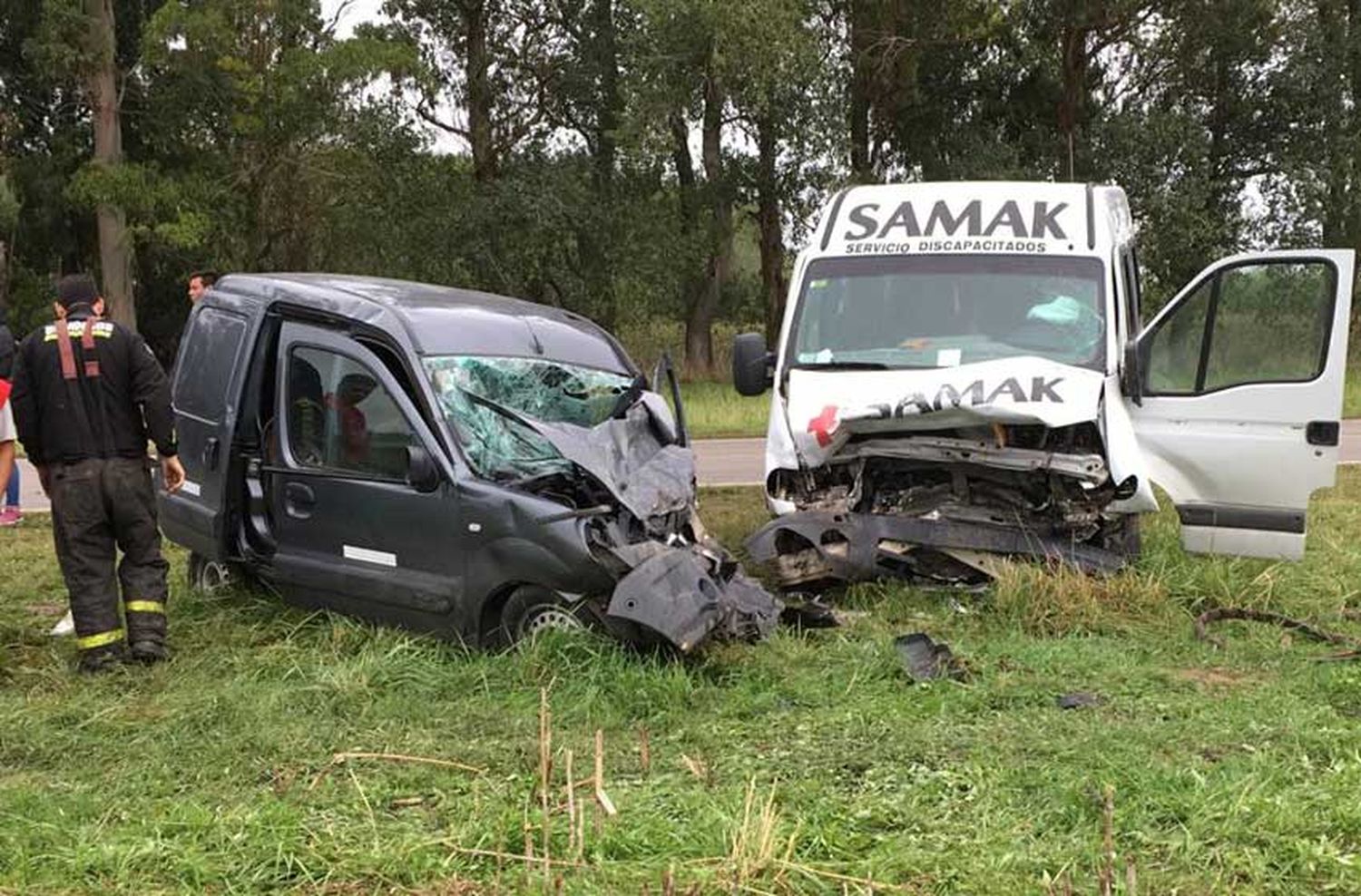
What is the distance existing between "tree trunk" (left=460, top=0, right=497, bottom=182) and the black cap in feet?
70.7

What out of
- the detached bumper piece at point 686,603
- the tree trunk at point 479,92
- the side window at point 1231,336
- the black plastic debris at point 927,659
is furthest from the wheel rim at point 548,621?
A: the tree trunk at point 479,92

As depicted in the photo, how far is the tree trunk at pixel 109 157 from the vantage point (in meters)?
21.8

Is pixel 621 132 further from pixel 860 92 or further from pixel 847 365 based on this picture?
pixel 847 365

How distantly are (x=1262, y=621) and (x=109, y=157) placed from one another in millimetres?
22468

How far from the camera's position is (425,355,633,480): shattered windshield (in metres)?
5.42

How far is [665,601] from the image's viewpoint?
4.76m

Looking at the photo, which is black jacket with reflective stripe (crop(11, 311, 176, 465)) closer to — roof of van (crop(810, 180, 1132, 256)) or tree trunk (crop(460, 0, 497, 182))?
roof of van (crop(810, 180, 1132, 256))

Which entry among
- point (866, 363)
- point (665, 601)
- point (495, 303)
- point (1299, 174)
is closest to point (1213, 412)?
point (866, 363)

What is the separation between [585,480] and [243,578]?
218 centimetres

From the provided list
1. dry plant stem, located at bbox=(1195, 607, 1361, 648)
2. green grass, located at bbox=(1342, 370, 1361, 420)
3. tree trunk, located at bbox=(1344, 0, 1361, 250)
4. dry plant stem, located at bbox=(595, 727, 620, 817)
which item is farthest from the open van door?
tree trunk, located at bbox=(1344, 0, 1361, 250)

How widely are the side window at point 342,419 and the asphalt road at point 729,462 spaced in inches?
173

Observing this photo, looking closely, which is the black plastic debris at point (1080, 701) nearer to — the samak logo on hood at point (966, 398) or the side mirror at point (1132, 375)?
the samak logo on hood at point (966, 398)

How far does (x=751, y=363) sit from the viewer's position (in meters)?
7.02

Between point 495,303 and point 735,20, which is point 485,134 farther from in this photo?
point 495,303
